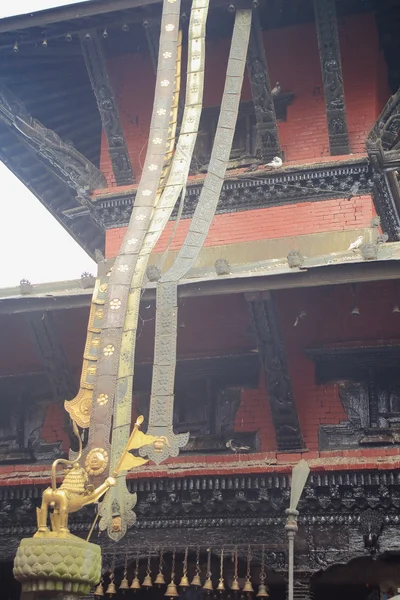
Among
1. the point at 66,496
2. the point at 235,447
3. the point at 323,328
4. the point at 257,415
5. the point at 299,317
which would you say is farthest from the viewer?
the point at 257,415

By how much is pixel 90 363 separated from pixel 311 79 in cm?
482

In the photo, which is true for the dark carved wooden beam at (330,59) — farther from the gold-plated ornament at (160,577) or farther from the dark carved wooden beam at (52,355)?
the gold-plated ornament at (160,577)

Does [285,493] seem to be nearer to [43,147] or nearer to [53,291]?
[53,291]

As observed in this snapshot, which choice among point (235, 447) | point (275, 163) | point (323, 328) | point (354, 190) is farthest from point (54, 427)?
point (354, 190)

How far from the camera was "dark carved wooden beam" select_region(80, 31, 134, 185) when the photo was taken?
10703mm

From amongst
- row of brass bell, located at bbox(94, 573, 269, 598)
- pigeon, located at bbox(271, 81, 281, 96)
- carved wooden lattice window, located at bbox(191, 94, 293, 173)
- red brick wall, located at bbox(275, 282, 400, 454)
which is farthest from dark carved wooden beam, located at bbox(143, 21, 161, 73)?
row of brass bell, located at bbox(94, 573, 269, 598)

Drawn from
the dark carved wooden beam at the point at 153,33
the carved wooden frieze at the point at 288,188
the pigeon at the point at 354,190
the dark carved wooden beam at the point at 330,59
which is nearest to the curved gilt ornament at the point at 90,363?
the carved wooden frieze at the point at 288,188

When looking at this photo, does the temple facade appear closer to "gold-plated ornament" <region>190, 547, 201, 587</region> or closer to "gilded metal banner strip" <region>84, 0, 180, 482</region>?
"gold-plated ornament" <region>190, 547, 201, 587</region>

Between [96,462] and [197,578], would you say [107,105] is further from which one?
[197,578]

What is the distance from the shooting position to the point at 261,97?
1034 cm

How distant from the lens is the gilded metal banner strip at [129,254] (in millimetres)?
7297

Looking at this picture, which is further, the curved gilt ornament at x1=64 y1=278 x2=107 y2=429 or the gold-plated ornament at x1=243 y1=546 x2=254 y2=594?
the gold-plated ornament at x1=243 y1=546 x2=254 y2=594

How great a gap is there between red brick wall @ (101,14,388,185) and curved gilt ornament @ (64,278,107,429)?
3.32 meters

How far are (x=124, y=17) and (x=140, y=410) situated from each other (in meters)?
4.29
